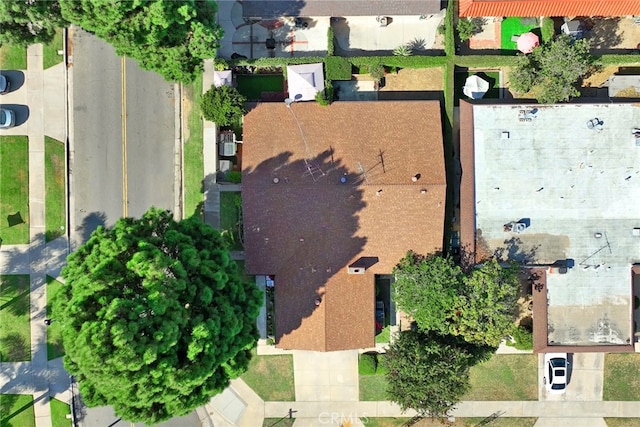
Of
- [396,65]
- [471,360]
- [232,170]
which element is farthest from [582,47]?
[232,170]

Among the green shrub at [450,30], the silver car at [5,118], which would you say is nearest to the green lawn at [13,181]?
the silver car at [5,118]

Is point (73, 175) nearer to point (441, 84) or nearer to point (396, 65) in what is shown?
point (396, 65)

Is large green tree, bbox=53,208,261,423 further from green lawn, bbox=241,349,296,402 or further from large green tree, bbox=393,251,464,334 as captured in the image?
large green tree, bbox=393,251,464,334

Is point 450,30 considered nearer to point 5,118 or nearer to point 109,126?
point 109,126

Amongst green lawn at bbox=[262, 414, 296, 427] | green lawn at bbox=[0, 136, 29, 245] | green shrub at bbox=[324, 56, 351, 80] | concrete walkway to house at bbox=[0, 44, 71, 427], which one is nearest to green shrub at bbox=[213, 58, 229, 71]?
green shrub at bbox=[324, 56, 351, 80]

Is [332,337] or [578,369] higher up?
[332,337]

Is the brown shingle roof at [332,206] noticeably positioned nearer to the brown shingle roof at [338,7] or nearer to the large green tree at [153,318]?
the large green tree at [153,318]
